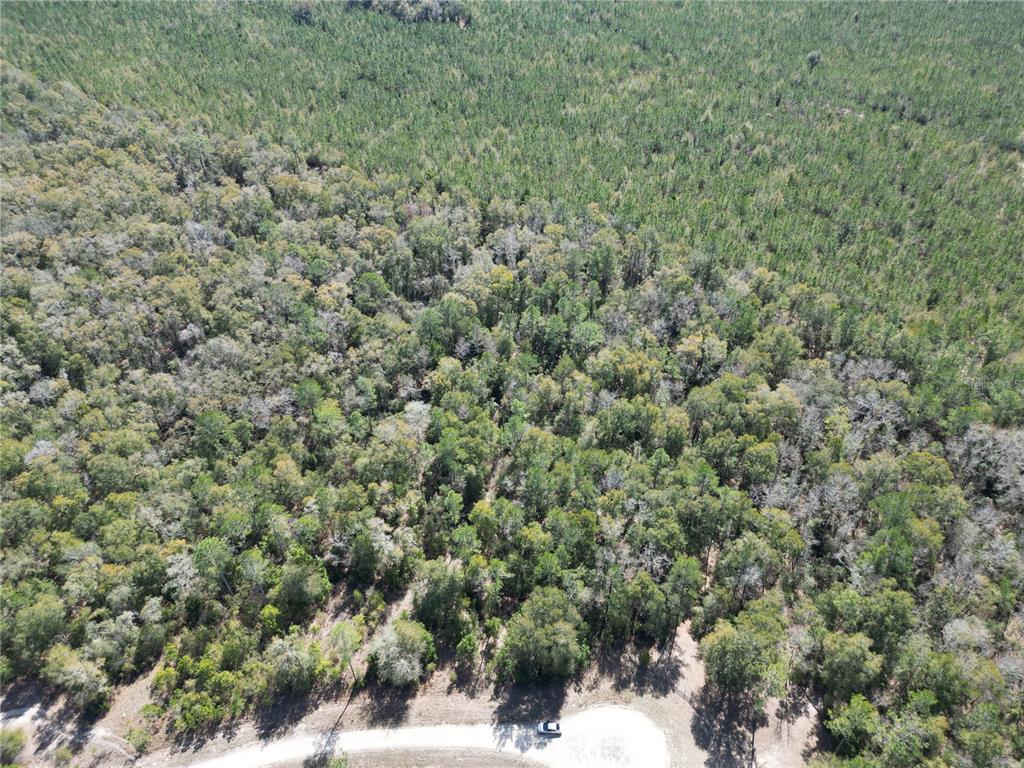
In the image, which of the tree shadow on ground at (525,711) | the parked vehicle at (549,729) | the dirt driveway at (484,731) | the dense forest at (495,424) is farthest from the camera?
the dense forest at (495,424)

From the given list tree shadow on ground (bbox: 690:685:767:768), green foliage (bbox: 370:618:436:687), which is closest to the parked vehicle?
tree shadow on ground (bbox: 690:685:767:768)

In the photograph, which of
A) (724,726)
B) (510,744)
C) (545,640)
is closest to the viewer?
(510,744)

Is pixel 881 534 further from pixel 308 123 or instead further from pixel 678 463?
pixel 308 123

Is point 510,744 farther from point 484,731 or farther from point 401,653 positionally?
point 401,653

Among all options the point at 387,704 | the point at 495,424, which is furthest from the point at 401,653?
the point at 495,424

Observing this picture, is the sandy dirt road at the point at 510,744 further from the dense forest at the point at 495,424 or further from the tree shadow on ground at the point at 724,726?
the dense forest at the point at 495,424

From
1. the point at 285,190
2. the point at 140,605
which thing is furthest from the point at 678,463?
the point at 285,190

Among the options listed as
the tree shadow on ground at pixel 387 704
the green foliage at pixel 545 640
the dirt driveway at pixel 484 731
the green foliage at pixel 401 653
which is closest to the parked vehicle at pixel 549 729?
the dirt driveway at pixel 484 731
